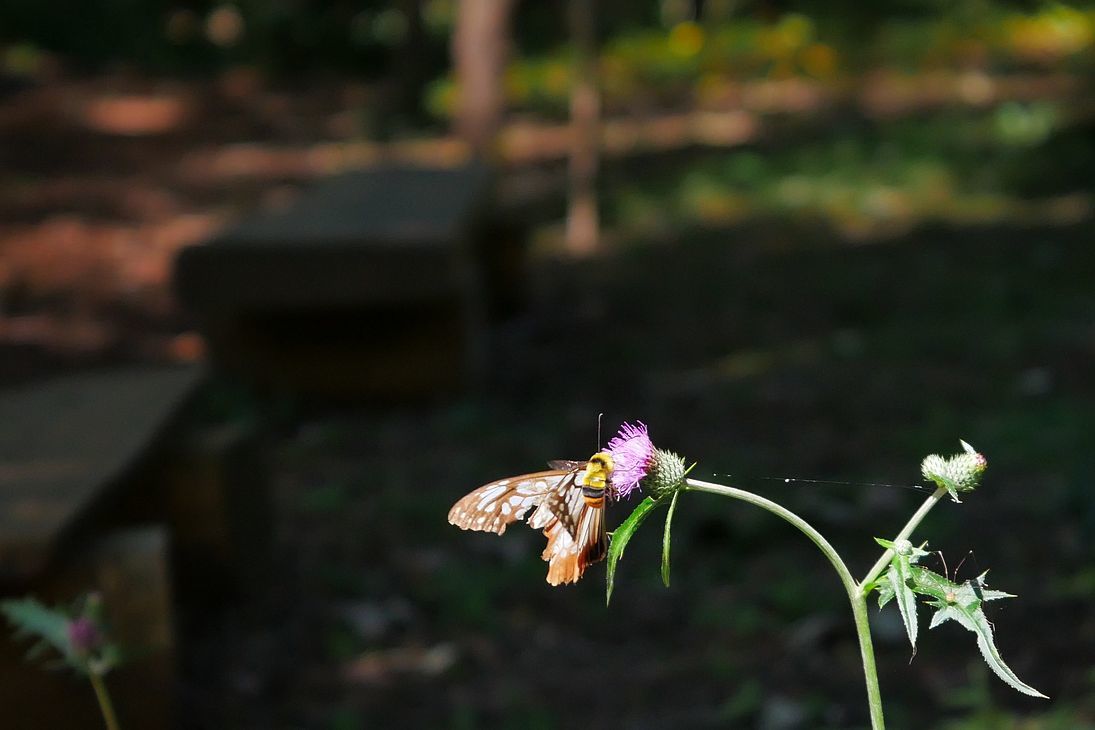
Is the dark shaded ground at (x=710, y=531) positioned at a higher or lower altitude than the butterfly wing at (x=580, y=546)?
lower

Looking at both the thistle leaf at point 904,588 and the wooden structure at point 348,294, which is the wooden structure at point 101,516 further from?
the wooden structure at point 348,294

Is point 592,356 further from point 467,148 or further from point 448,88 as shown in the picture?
point 448,88

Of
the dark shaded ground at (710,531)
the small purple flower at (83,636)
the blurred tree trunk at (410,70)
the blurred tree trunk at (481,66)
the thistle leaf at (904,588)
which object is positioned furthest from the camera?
the blurred tree trunk at (410,70)

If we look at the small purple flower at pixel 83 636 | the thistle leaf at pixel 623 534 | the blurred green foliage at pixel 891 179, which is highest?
the thistle leaf at pixel 623 534

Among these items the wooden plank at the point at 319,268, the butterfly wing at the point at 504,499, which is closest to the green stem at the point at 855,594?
the butterfly wing at the point at 504,499

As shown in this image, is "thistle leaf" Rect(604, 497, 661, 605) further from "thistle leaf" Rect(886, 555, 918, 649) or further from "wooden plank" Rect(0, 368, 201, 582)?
"wooden plank" Rect(0, 368, 201, 582)

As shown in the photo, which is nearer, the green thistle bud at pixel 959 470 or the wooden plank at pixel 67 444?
the green thistle bud at pixel 959 470

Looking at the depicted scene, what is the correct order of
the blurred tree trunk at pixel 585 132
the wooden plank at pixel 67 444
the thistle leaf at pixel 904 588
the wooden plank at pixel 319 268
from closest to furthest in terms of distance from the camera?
the thistle leaf at pixel 904 588
the wooden plank at pixel 67 444
the wooden plank at pixel 319 268
the blurred tree trunk at pixel 585 132
